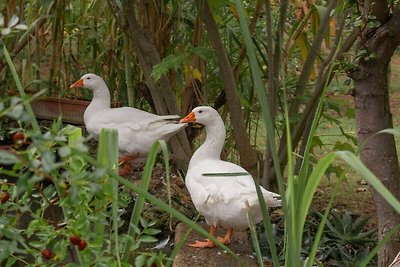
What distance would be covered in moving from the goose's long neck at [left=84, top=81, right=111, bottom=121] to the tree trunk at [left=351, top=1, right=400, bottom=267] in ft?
5.88

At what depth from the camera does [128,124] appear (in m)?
3.91

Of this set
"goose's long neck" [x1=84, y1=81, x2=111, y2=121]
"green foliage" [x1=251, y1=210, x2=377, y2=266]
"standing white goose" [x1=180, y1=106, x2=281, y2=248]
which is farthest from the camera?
"goose's long neck" [x1=84, y1=81, x2=111, y2=121]

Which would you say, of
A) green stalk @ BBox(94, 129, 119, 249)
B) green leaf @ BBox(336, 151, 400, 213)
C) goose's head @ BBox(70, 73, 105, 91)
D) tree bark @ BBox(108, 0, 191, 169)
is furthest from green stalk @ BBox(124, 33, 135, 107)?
green leaf @ BBox(336, 151, 400, 213)

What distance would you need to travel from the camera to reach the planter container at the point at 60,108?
4.41 m

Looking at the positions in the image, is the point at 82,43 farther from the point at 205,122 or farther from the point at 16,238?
the point at 16,238

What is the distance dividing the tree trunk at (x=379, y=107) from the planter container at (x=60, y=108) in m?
2.08

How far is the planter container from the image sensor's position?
4.41 m

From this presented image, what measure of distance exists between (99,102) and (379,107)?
1892 mm

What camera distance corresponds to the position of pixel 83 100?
467cm

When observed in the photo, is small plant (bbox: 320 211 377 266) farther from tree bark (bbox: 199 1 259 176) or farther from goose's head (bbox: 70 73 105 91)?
goose's head (bbox: 70 73 105 91)

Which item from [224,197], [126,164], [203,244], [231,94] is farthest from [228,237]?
[126,164]

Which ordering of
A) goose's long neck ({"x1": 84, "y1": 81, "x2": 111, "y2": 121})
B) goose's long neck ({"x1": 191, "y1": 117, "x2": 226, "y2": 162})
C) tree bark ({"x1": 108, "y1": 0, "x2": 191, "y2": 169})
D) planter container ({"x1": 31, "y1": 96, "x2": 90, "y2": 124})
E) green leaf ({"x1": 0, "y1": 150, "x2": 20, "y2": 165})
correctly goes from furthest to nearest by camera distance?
planter container ({"x1": 31, "y1": 96, "x2": 90, "y2": 124}) < goose's long neck ({"x1": 84, "y1": 81, "x2": 111, "y2": 121}) < tree bark ({"x1": 108, "y1": 0, "x2": 191, "y2": 169}) < goose's long neck ({"x1": 191, "y1": 117, "x2": 226, "y2": 162}) < green leaf ({"x1": 0, "y1": 150, "x2": 20, "y2": 165})

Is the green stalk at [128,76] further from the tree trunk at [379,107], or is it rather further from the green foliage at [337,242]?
the tree trunk at [379,107]

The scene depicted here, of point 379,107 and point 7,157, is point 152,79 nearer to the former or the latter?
point 379,107
